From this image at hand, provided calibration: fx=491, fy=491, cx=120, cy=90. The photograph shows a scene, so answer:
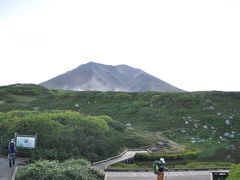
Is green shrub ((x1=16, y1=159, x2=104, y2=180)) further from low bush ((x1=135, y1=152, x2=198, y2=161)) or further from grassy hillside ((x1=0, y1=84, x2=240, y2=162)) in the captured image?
grassy hillside ((x1=0, y1=84, x2=240, y2=162))

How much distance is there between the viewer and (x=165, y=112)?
59375 mm

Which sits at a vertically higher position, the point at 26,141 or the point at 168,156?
the point at 26,141

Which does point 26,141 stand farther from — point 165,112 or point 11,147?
point 165,112

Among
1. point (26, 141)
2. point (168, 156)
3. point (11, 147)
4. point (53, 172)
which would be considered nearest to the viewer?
point (53, 172)

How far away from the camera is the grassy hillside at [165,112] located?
46.2 meters

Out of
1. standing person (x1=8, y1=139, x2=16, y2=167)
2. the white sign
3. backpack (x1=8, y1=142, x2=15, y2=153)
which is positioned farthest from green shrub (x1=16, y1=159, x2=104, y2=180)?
the white sign

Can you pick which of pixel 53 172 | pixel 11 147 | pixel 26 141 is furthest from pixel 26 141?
pixel 53 172

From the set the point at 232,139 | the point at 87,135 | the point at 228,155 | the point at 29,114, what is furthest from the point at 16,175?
the point at 232,139

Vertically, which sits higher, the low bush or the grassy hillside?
the grassy hillside

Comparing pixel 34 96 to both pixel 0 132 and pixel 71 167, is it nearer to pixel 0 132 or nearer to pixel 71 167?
pixel 0 132

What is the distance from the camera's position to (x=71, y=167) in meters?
28.1

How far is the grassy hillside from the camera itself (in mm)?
46241

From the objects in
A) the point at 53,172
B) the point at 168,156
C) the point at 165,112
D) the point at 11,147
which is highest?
the point at 165,112

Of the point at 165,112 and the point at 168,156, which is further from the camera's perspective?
the point at 165,112
